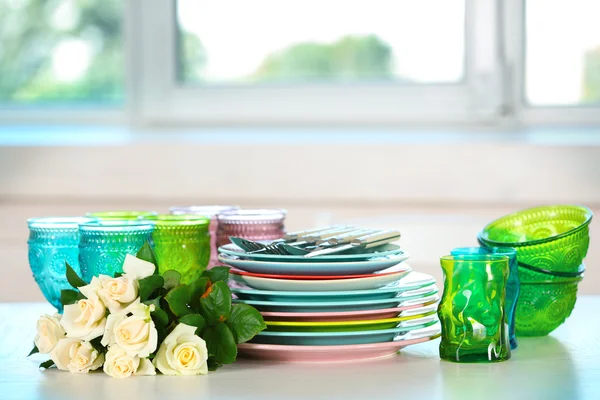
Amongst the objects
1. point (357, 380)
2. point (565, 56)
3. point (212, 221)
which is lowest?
point (357, 380)

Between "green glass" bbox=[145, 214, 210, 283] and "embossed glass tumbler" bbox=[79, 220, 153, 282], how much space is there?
0.05 meters

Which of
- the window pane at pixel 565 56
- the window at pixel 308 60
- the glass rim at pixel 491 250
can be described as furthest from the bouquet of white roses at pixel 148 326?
the window pane at pixel 565 56

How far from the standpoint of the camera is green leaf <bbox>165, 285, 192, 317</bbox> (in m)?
0.88

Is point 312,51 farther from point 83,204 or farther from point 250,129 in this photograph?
A: point 83,204

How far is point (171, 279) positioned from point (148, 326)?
0.06 metres

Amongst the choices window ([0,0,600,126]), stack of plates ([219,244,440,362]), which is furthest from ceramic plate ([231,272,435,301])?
window ([0,0,600,126])

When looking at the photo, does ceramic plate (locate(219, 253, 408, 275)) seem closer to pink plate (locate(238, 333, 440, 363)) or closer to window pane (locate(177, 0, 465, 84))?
pink plate (locate(238, 333, 440, 363))

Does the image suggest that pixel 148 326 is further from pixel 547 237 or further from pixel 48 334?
pixel 547 237

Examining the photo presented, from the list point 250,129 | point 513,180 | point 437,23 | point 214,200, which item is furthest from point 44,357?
point 437,23

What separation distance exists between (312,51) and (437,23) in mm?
343

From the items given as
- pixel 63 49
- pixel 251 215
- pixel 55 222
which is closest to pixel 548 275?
pixel 251 215

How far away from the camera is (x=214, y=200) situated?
222 centimetres

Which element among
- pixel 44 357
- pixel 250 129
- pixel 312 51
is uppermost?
pixel 312 51

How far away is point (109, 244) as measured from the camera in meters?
0.97
